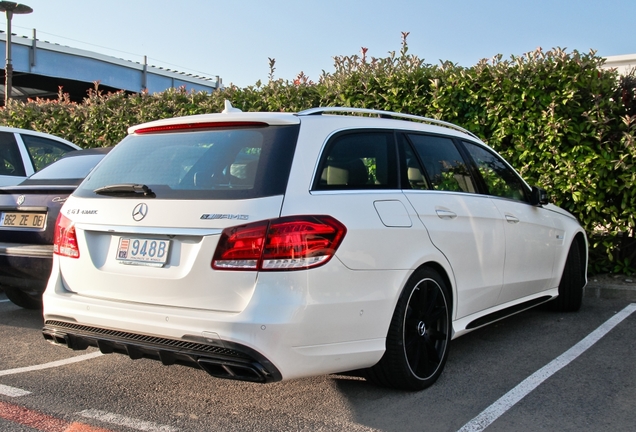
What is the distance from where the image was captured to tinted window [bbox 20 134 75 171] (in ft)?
26.0

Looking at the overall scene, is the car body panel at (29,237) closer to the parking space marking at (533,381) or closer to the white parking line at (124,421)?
the white parking line at (124,421)

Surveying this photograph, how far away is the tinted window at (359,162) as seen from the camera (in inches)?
142

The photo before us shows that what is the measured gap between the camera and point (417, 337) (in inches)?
157

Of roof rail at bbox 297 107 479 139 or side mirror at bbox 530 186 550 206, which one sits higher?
roof rail at bbox 297 107 479 139

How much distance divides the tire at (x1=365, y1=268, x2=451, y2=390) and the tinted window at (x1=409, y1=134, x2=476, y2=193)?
0.74 m

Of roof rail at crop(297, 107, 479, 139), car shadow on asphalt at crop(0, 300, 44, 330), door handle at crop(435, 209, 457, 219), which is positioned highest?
roof rail at crop(297, 107, 479, 139)

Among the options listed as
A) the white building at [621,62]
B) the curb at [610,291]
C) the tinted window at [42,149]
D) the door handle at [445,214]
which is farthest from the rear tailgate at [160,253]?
the white building at [621,62]

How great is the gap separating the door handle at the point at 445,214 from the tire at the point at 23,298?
398 centimetres

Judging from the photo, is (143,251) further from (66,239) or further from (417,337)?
(417,337)

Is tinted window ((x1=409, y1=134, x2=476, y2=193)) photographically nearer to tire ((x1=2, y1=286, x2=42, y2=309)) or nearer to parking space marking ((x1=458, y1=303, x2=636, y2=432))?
parking space marking ((x1=458, y1=303, x2=636, y2=432))

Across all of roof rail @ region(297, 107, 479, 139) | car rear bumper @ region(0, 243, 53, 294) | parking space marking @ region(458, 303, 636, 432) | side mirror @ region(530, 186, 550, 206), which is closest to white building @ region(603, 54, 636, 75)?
parking space marking @ region(458, 303, 636, 432)

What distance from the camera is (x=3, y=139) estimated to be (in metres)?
7.74

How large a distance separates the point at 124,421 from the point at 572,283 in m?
4.35

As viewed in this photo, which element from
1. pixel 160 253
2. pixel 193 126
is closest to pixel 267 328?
pixel 160 253
